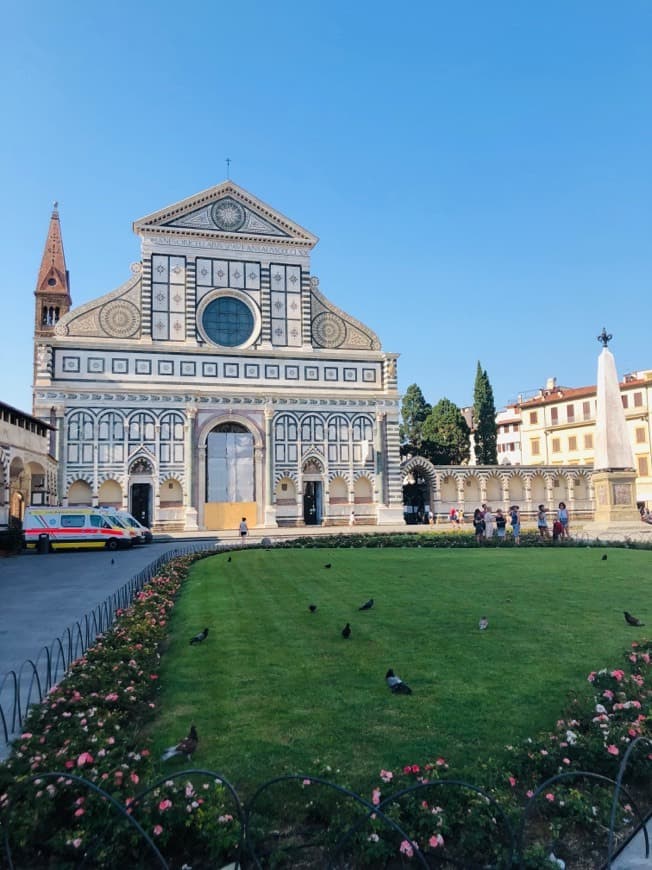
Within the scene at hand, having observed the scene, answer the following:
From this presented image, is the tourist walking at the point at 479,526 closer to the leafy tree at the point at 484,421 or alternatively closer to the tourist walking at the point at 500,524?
the tourist walking at the point at 500,524

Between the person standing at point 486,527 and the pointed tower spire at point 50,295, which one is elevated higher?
the pointed tower spire at point 50,295

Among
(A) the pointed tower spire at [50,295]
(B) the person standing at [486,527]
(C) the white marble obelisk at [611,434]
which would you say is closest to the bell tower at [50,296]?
(A) the pointed tower spire at [50,295]

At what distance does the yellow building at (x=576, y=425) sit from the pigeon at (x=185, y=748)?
5403 cm

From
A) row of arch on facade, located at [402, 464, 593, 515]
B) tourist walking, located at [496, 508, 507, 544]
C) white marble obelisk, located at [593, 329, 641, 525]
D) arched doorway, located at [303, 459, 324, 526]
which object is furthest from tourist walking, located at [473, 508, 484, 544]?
row of arch on facade, located at [402, 464, 593, 515]

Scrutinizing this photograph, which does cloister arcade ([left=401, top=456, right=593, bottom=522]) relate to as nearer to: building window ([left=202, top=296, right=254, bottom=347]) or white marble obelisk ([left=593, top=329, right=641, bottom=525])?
building window ([left=202, top=296, right=254, bottom=347])

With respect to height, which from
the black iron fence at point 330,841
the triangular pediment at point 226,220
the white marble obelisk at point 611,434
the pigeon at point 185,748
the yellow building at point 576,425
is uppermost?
the triangular pediment at point 226,220

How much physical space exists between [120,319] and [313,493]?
1736 cm

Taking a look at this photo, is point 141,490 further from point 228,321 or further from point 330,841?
point 330,841

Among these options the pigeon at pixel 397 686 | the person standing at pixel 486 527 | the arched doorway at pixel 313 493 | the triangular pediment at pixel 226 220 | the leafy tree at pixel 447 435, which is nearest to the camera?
the pigeon at pixel 397 686

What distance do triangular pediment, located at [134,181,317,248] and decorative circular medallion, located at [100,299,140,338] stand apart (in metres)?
5.16

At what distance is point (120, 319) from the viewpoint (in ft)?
141

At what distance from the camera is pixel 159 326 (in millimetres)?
43344

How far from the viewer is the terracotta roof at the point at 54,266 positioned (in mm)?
62938

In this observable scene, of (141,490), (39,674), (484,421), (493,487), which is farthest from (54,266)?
(39,674)
